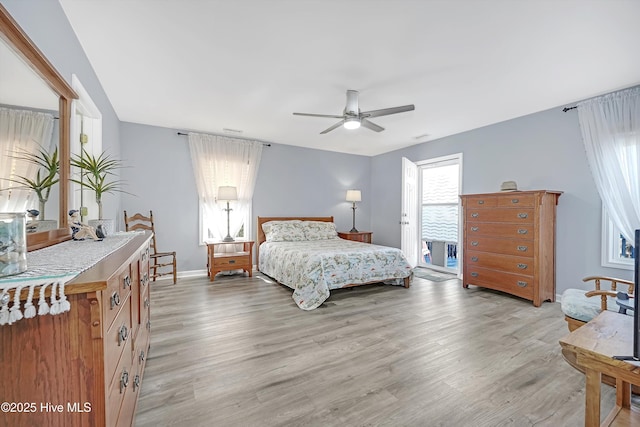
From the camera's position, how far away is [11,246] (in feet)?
2.58

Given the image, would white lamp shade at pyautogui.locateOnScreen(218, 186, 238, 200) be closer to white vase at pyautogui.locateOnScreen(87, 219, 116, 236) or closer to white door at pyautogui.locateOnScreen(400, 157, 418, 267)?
white vase at pyautogui.locateOnScreen(87, 219, 116, 236)

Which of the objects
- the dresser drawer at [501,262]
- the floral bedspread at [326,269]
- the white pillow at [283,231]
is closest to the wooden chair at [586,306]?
the dresser drawer at [501,262]

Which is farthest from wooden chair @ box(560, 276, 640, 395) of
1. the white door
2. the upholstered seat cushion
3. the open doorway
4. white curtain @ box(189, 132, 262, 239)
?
white curtain @ box(189, 132, 262, 239)

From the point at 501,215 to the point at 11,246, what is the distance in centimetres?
430

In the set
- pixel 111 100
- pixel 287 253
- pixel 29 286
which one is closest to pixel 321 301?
pixel 287 253

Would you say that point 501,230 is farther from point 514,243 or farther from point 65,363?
point 65,363

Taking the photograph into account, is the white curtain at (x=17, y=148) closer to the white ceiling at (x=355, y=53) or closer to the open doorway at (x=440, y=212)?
the white ceiling at (x=355, y=53)

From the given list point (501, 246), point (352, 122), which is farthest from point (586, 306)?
point (352, 122)

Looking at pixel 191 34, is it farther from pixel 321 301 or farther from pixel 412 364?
pixel 412 364

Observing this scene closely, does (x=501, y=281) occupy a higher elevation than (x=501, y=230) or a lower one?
lower

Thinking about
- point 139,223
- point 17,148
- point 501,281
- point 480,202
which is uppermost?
point 17,148

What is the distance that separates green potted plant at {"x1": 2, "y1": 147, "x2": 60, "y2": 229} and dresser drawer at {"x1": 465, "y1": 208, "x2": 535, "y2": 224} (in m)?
4.36

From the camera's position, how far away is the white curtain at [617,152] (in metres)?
2.87

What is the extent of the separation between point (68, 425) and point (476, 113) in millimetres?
4497
